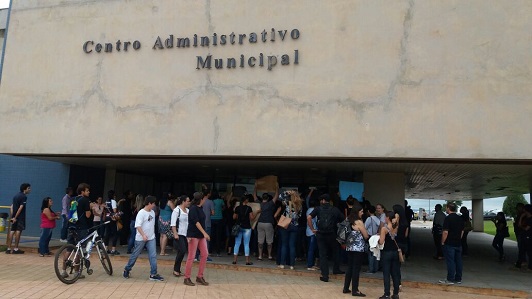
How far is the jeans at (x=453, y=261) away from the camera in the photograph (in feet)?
27.7

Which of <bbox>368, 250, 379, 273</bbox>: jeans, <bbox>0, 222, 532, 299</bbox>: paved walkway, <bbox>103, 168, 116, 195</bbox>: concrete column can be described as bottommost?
<bbox>0, 222, 532, 299</bbox>: paved walkway

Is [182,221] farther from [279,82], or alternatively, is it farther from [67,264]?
A: [279,82]

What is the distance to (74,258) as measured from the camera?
7.57 metres

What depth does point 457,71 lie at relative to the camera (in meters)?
8.90

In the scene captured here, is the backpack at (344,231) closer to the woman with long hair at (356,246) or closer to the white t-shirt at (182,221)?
the woman with long hair at (356,246)

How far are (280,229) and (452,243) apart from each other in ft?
12.5

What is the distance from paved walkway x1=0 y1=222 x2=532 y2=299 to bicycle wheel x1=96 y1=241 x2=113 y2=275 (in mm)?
147

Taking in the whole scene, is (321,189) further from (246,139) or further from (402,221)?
(402,221)

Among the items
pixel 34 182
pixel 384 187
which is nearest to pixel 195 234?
pixel 384 187

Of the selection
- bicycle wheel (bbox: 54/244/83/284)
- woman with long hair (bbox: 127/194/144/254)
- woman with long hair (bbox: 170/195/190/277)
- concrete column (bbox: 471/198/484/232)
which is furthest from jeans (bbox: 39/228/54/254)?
concrete column (bbox: 471/198/484/232)

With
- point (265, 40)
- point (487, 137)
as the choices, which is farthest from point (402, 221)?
point (265, 40)

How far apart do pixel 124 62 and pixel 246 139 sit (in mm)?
4109

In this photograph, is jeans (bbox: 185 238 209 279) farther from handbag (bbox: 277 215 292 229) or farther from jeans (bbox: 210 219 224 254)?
jeans (bbox: 210 219 224 254)

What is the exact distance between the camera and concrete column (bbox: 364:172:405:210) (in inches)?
487
